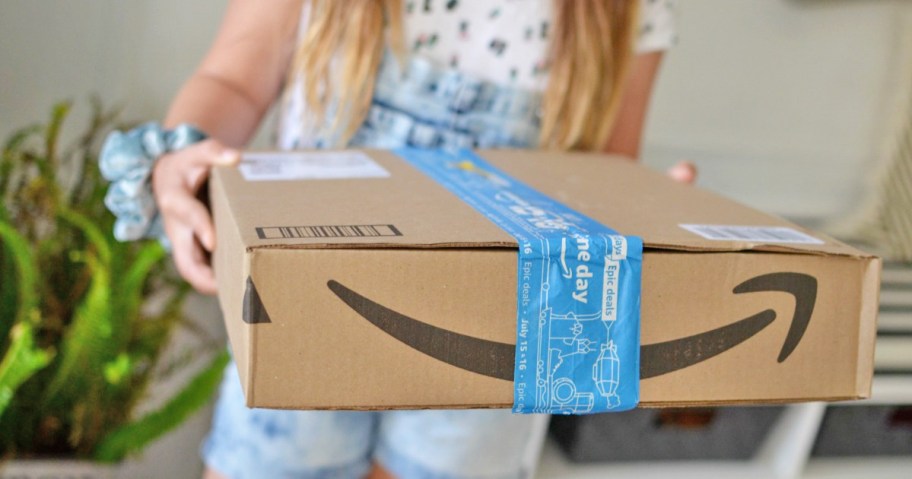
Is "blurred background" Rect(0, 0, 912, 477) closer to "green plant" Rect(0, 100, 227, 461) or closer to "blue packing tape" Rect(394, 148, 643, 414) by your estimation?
"green plant" Rect(0, 100, 227, 461)

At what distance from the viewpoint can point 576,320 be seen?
0.46 m

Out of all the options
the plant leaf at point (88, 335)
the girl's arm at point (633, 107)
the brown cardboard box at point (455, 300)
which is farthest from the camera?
the plant leaf at point (88, 335)

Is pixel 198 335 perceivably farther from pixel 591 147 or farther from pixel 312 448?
pixel 591 147

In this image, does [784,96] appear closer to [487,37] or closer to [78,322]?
[487,37]

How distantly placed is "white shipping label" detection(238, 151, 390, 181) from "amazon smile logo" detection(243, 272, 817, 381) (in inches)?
6.8

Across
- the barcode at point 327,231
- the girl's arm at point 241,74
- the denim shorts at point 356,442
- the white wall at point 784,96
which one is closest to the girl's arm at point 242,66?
the girl's arm at point 241,74

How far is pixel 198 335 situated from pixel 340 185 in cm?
85

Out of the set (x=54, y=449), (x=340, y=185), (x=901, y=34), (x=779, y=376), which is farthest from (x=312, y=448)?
(x=901, y=34)

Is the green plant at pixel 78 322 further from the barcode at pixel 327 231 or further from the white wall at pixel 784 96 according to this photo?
the white wall at pixel 784 96

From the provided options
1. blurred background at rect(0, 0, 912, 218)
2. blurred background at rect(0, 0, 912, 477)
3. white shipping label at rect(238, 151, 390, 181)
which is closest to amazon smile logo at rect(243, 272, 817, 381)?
white shipping label at rect(238, 151, 390, 181)

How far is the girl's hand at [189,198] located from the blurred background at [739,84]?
2.52 feet

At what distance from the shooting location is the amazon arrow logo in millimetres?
438

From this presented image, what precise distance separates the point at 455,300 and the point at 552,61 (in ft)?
1.44

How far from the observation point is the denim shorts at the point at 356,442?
763mm
